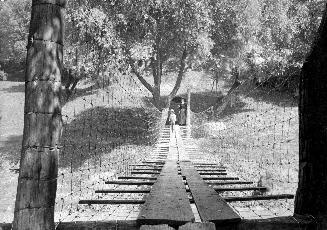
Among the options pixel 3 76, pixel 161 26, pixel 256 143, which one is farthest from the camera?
pixel 3 76

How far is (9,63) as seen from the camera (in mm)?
41344

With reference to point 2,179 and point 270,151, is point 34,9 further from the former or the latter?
point 270,151

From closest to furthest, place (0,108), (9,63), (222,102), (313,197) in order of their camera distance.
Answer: (313,197), (222,102), (0,108), (9,63)

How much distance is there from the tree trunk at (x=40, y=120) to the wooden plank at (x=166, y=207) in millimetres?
670

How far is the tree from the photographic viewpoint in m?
15.8

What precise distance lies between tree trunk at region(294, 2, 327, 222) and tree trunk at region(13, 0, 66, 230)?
1639mm

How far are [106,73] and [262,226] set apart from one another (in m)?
14.3

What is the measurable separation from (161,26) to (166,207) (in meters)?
14.3

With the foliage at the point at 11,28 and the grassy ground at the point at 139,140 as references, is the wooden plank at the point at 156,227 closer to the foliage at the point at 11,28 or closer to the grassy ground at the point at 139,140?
the grassy ground at the point at 139,140

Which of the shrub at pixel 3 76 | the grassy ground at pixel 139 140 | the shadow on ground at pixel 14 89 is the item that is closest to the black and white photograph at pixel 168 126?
the grassy ground at pixel 139 140

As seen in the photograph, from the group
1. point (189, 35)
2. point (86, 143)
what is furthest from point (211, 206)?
point (86, 143)

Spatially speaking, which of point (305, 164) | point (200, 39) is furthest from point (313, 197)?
point (200, 39)

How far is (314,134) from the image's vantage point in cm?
250

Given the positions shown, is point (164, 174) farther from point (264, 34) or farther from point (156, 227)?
point (264, 34)
